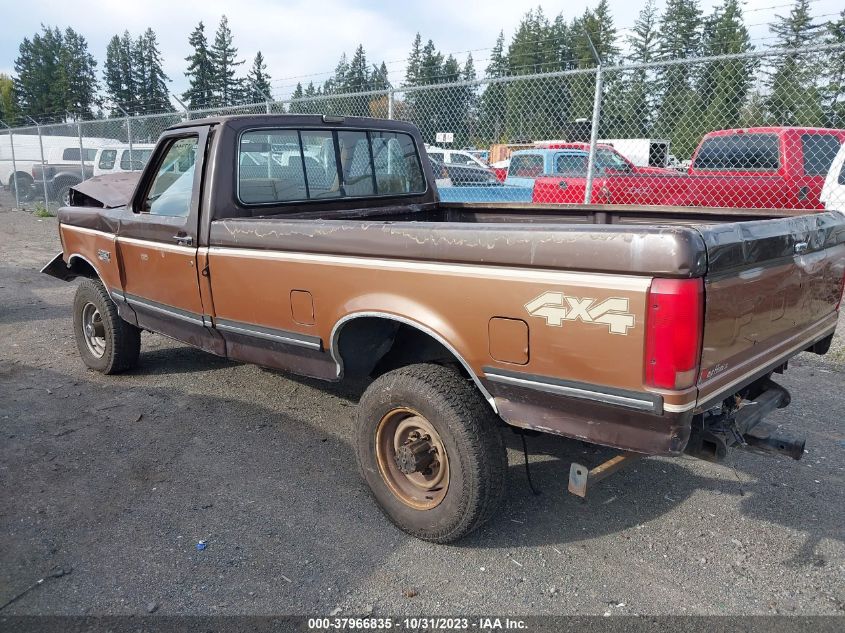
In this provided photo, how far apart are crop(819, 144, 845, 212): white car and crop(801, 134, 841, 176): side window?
0.66 metres

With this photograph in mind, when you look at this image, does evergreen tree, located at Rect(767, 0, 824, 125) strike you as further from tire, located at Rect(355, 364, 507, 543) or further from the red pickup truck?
tire, located at Rect(355, 364, 507, 543)

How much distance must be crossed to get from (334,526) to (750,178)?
22.9 ft

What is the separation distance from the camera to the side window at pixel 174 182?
12.9 ft

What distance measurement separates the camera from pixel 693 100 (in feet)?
26.8

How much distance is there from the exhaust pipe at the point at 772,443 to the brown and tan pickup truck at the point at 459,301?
1 centimetres

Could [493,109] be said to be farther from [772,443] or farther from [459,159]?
[772,443]

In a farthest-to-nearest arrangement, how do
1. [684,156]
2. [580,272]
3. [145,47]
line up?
[145,47] → [684,156] → [580,272]

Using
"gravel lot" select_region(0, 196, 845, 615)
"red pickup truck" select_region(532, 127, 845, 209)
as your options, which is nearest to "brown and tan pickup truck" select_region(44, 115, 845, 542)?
"gravel lot" select_region(0, 196, 845, 615)

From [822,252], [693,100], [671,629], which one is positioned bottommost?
[671,629]

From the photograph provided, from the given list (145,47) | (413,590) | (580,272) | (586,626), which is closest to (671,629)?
(586,626)

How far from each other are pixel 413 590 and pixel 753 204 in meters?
Result: 6.78

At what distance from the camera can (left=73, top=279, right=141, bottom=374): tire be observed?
4.89m

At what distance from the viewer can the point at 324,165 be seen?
4.20 m

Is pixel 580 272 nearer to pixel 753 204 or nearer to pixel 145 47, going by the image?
pixel 753 204
